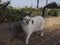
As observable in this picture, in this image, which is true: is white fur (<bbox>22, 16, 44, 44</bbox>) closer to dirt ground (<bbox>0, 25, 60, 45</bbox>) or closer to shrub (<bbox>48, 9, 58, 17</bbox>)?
dirt ground (<bbox>0, 25, 60, 45</bbox>)

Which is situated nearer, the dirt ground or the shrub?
the dirt ground

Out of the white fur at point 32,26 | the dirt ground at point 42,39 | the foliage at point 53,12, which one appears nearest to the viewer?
the white fur at point 32,26

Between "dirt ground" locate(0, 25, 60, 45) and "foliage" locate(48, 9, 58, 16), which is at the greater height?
"foliage" locate(48, 9, 58, 16)

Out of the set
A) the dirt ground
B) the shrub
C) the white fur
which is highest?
the white fur

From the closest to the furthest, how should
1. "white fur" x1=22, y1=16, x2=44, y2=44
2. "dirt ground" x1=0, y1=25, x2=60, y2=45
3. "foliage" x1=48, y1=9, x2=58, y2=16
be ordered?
1. "white fur" x1=22, y1=16, x2=44, y2=44
2. "dirt ground" x1=0, y1=25, x2=60, y2=45
3. "foliage" x1=48, y1=9, x2=58, y2=16

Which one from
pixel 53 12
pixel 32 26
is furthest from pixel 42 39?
pixel 53 12

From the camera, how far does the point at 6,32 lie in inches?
180

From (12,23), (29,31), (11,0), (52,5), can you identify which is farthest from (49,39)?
(11,0)

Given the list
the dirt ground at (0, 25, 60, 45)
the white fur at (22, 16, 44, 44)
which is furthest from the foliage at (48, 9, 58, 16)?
the white fur at (22, 16, 44, 44)

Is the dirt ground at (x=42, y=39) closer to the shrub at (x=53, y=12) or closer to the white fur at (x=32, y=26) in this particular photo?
the white fur at (x=32, y=26)

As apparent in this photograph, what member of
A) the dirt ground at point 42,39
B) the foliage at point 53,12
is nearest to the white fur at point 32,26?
the dirt ground at point 42,39

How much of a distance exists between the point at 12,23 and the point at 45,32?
90 cm

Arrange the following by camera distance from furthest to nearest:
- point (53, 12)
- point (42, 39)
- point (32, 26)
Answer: point (53, 12) → point (42, 39) → point (32, 26)

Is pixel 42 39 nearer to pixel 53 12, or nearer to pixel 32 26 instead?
pixel 32 26
